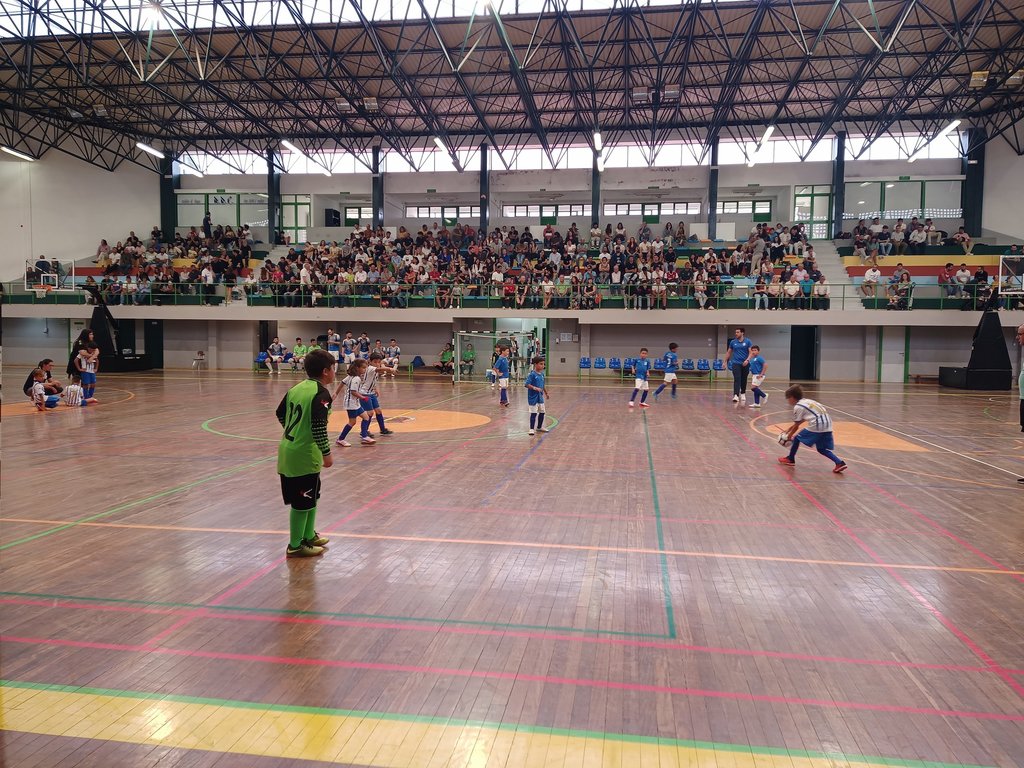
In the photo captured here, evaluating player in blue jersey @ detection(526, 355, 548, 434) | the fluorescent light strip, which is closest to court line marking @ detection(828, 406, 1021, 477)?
player in blue jersey @ detection(526, 355, 548, 434)

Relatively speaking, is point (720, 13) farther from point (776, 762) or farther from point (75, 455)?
point (776, 762)

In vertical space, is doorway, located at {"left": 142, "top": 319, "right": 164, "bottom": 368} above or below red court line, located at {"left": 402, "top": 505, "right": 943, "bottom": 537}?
above

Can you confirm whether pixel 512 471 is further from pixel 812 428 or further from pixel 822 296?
pixel 822 296

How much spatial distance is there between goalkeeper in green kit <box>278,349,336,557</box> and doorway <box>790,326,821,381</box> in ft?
98.3

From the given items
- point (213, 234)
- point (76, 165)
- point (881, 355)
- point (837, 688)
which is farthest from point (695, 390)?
point (76, 165)

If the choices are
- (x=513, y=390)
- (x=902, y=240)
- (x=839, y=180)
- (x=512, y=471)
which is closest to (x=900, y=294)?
(x=902, y=240)

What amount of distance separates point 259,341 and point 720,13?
2678cm

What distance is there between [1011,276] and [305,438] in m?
28.8

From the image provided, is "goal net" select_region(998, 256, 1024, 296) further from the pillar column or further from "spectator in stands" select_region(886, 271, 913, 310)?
the pillar column

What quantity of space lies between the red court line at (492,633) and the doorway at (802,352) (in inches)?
1169

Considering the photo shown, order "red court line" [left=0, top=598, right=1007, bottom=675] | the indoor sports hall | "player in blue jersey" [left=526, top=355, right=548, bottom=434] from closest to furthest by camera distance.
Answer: the indoor sports hall < "red court line" [left=0, top=598, right=1007, bottom=675] < "player in blue jersey" [left=526, top=355, right=548, bottom=434]

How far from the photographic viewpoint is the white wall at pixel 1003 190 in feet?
109

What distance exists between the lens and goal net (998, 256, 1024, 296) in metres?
24.1

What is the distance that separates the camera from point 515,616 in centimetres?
498
